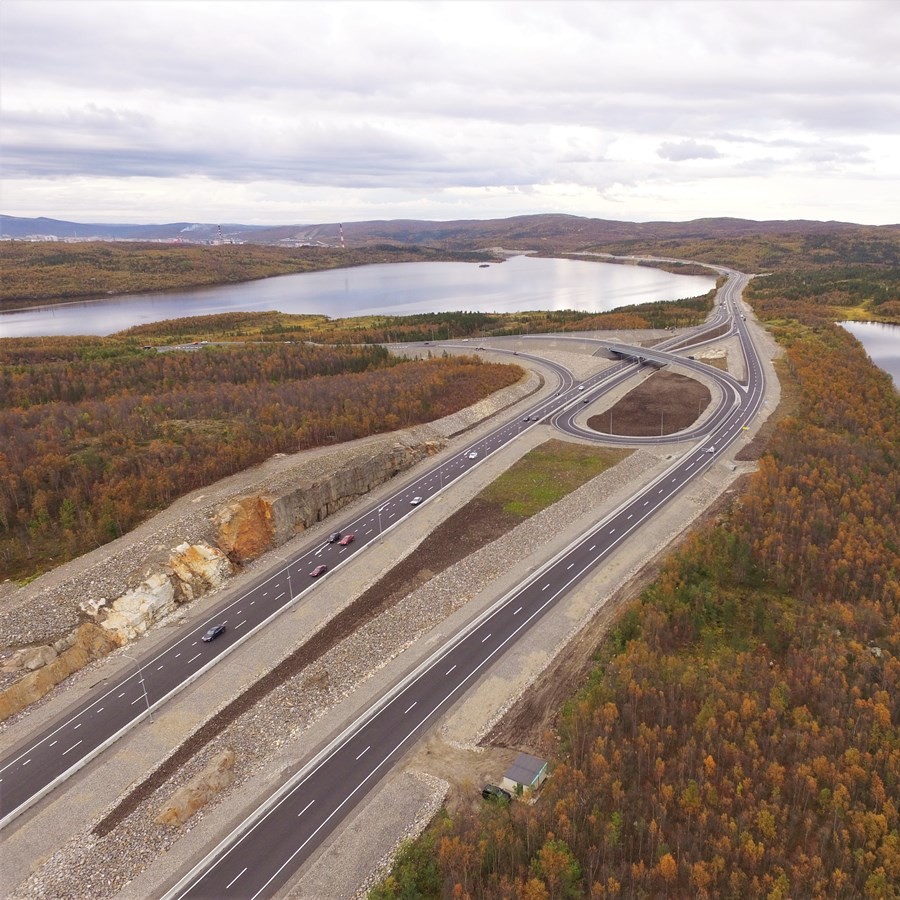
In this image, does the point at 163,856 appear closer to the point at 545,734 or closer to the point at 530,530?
the point at 545,734

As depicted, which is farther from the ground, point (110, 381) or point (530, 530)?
point (110, 381)

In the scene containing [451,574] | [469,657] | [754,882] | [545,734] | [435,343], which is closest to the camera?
[754,882]

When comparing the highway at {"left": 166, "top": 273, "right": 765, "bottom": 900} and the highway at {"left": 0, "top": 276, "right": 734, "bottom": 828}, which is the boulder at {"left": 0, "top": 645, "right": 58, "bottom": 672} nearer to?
the highway at {"left": 0, "top": 276, "right": 734, "bottom": 828}

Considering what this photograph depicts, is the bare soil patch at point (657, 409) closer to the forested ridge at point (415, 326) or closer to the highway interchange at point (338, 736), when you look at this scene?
the highway interchange at point (338, 736)

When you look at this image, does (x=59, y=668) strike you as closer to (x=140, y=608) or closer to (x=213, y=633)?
(x=140, y=608)

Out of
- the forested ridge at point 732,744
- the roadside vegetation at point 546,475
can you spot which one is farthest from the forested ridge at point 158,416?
the forested ridge at point 732,744

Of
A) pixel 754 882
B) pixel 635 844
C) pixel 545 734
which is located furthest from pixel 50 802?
pixel 754 882

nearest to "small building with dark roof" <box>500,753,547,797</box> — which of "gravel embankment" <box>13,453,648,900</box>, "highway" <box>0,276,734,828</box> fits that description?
"gravel embankment" <box>13,453,648,900</box>
